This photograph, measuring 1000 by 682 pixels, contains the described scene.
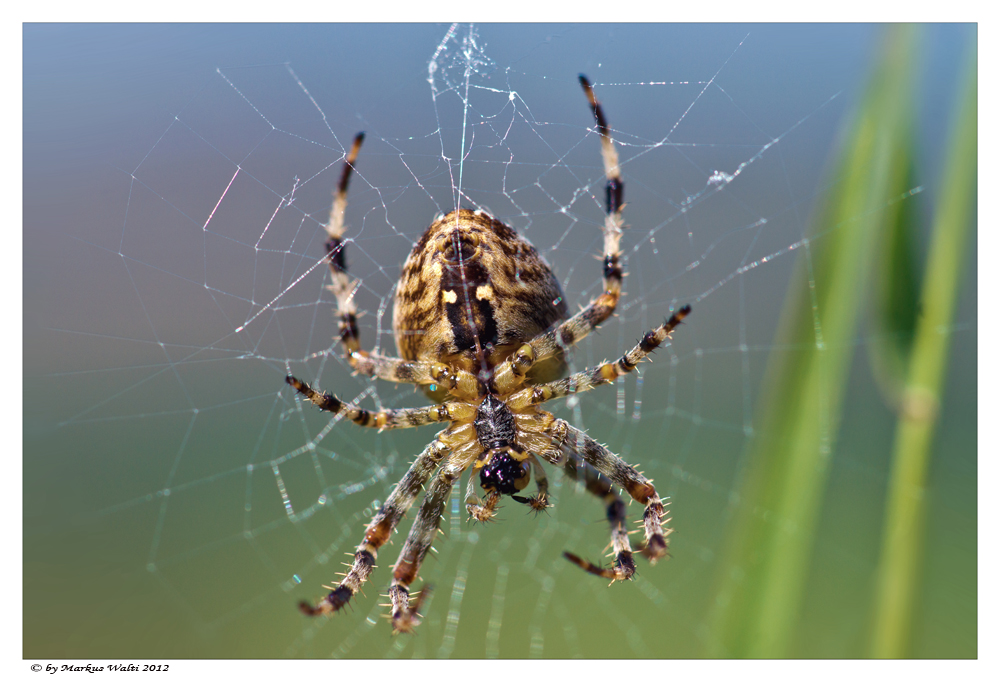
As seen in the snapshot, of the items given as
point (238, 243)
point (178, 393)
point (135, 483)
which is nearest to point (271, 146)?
point (238, 243)

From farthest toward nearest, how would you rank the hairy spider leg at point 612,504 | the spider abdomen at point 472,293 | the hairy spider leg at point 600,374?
the hairy spider leg at point 612,504 → the spider abdomen at point 472,293 → the hairy spider leg at point 600,374

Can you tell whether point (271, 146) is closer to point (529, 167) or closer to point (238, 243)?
point (238, 243)

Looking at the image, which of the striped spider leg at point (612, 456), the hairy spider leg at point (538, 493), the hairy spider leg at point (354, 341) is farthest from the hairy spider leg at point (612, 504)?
the hairy spider leg at point (354, 341)

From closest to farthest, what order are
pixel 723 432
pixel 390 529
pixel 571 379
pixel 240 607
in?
1. pixel 571 379
2. pixel 390 529
3. pixel 240 607
4. pixel 723 432

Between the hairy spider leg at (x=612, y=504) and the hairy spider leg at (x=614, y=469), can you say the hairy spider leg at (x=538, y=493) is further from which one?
the hairy spider leg at (x=612, y=504)

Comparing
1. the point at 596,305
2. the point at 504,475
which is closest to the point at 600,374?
the point at 596,305

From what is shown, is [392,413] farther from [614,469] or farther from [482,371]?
[614,469]
